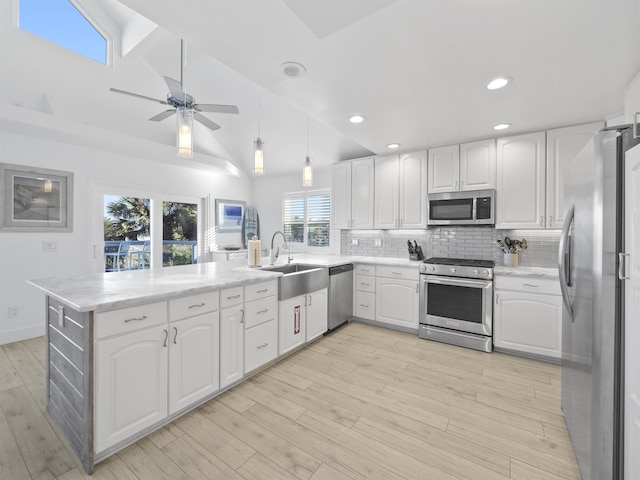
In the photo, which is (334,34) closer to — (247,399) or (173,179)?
(247,399)

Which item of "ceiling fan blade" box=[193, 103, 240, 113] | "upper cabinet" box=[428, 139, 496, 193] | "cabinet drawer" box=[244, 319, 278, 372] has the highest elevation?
"ceiling fan blade" box=[193, 103, 240, 113]

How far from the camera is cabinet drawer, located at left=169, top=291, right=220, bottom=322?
184cm

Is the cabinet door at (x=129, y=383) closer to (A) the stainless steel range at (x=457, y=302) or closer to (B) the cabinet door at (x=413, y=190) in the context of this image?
(A) the stainless steel range at (x=457, y=302)

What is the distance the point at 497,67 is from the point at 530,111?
0.99m

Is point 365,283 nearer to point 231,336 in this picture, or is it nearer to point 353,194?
point 353,194

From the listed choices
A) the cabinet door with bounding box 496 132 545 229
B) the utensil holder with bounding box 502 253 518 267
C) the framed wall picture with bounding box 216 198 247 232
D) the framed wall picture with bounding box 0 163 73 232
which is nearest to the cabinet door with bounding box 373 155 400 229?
the cabinet door with bounding box 496 132 545 229

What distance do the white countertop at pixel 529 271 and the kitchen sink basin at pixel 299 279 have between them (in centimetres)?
187

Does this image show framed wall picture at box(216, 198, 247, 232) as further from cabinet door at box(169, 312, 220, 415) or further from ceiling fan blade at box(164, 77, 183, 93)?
cabinet door at box(169, 312, 220, 415)

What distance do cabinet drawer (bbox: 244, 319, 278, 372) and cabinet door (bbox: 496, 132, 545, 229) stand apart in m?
2.78

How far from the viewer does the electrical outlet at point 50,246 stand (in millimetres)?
3463

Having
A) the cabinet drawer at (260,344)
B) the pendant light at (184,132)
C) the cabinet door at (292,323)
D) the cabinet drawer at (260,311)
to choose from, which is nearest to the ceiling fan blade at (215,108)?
the pendant light at (184,132)

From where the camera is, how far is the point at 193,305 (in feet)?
6.39

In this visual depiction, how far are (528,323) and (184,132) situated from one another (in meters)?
3.69

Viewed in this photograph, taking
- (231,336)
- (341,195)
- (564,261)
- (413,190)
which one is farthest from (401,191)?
(231,336)
